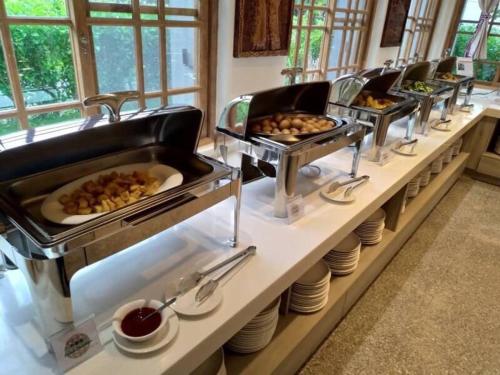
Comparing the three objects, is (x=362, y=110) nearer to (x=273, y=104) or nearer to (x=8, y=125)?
(x=273, y=104)

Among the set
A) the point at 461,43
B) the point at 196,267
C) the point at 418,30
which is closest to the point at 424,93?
the point at 196,267

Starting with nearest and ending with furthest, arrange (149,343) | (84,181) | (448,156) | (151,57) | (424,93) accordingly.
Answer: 1. (149,343)
2. (84,181)
3. (151,57)
4. (424,93)
5. (448,156)

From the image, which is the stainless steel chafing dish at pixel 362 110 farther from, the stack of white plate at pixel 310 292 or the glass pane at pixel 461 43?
the glass pane at pixel 461 43

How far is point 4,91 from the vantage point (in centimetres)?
109

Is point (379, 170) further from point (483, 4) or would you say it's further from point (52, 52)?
point (483, 4)

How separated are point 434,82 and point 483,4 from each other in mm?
2084

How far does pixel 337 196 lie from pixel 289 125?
293 mm

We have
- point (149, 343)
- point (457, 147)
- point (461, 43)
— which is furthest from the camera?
point (461, 43)

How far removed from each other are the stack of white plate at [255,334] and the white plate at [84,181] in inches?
17.5

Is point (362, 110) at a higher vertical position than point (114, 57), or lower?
lower

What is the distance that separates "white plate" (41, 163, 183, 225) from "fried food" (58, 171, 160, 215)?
11mm

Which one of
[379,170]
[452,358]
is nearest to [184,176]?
[379,170]

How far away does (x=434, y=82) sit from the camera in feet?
7.24

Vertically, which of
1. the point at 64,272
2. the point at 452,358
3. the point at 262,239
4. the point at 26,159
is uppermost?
the point at 26,159
